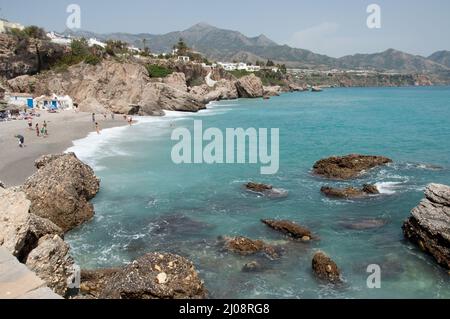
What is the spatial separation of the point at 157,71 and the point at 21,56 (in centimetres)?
3541

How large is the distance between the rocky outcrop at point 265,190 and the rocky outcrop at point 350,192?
236 cm

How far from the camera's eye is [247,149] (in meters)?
39.6

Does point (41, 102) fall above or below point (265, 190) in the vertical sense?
above

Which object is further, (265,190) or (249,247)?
(265,190)

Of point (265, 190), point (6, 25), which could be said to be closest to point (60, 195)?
point (265, 190)

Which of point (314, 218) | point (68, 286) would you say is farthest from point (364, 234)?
point (68, 286)

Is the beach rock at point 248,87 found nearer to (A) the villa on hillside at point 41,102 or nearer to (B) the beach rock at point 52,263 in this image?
(A) the villa on hillside at point 41,102

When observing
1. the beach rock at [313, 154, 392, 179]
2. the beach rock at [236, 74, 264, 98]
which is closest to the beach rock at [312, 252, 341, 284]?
the beach rock at [313, 154, 392, 179]

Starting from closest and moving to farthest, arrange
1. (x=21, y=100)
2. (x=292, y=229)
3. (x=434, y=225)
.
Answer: (x=434, y=225) → (x=292, y=229) → (x=21, y=100)

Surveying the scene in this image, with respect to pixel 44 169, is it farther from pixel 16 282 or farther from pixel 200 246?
pixel 16 282

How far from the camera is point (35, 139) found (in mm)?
37125

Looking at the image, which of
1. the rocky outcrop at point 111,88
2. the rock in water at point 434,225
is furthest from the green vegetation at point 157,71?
the rock in water at point 434,225

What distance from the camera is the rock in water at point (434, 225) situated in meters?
15.1

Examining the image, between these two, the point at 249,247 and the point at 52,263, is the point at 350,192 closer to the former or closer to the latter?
the point at 249,247
